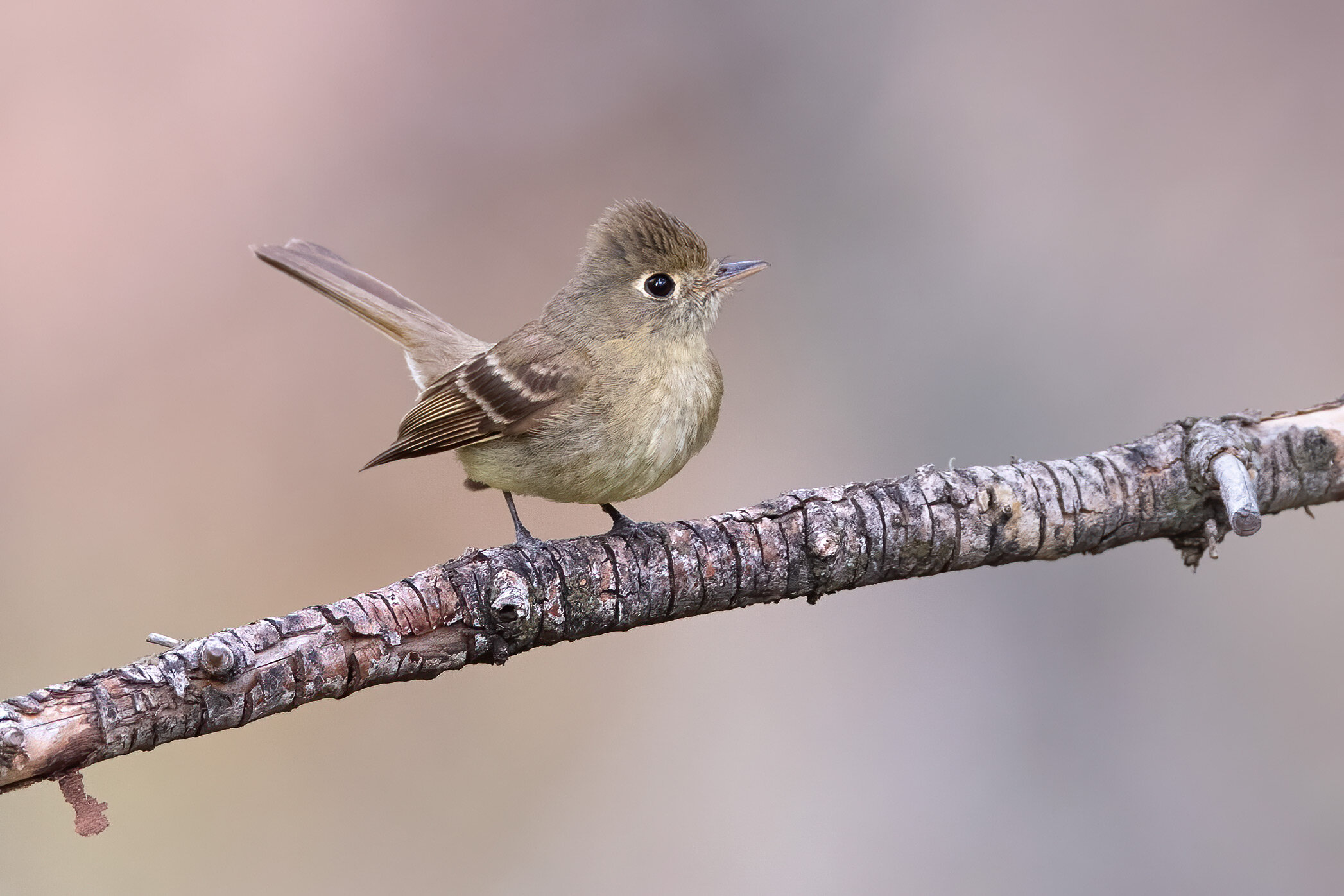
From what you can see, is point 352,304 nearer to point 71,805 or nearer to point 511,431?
point 511,431

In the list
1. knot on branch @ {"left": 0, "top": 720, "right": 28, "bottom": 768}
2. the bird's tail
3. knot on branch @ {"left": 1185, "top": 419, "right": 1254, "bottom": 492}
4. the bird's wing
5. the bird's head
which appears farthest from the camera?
the bird's tail

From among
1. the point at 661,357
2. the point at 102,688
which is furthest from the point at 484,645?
the point at 661,357

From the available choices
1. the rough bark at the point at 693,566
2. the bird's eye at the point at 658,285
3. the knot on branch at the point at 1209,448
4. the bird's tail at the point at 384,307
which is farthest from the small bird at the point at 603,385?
the knot on branch at the point at 1209,448

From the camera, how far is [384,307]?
14.9 ft

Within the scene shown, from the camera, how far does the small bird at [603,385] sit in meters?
3.50

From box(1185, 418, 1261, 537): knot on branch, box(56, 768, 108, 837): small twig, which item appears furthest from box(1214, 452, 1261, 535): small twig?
box(56, 768, 108, 837): small twig

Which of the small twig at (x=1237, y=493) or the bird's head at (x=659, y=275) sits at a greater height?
the bird's head at (x=659, y=275)

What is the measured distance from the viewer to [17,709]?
2084 millimetres

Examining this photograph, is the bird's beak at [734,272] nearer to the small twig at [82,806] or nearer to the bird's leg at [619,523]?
the bird's leg at [619,523]

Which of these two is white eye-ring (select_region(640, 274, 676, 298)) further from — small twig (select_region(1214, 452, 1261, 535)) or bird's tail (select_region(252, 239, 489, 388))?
small twig (select_region(1214, 452, 1261, 535))

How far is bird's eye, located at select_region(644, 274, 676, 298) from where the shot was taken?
390 centimetres

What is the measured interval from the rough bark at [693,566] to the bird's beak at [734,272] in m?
0.98

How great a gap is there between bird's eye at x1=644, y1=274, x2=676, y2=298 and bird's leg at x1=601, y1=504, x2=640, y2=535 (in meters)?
0.83

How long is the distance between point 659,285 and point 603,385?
554 millimetres
